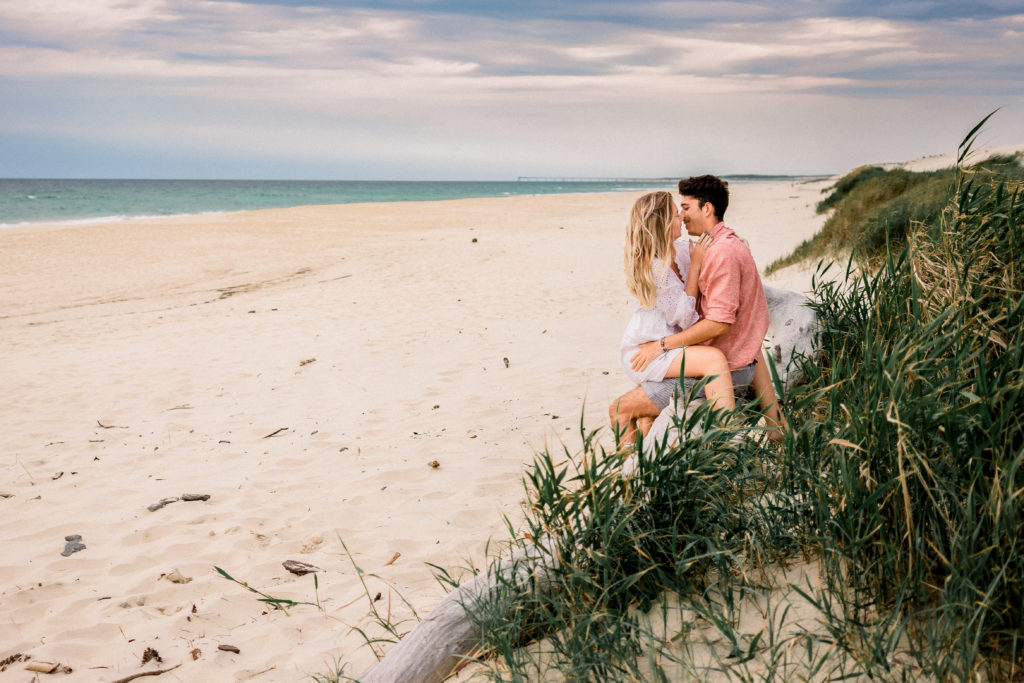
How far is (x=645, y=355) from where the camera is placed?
366 centimetres

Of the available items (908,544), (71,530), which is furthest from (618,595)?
(71,530)

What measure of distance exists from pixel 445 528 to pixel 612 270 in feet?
32.4

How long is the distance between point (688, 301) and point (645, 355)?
0.36 m

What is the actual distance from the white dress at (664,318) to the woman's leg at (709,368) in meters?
0.06

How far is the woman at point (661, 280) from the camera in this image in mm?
3551

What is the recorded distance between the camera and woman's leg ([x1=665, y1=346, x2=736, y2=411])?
10.8ft

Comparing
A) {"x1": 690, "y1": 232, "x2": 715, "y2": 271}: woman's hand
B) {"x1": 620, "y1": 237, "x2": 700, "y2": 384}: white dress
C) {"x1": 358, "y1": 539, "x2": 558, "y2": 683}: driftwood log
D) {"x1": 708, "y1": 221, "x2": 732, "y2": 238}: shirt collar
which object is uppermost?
{"x1": 708, "y1": 221, "x2": 732, "y2": 238}: shirt collar

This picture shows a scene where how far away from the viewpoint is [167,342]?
954 centimetres

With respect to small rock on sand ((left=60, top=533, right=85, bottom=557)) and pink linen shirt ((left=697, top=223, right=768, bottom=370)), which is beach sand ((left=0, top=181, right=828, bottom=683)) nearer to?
small rock on sand ((left=60, top=533, right=85, bottom=557))

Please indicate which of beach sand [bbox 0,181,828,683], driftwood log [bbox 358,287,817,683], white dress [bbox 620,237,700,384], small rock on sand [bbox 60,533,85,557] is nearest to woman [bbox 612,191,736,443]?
white dress [bbox 620,237,700,384]

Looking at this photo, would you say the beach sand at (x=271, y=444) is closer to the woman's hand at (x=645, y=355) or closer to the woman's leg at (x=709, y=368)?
the woman's hand at (x=645, y=355)

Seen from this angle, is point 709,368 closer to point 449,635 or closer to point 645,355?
point 645,355

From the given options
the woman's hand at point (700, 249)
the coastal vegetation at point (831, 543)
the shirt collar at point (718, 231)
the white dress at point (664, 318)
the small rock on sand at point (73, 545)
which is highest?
the shirt collar at point (718, 231)

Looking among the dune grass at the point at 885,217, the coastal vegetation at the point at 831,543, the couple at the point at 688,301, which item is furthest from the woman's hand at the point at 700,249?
the coastal vegetation at the point at 831,543
